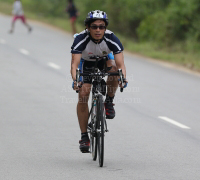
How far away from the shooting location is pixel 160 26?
27.0 m

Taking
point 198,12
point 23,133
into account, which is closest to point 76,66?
point 23,133

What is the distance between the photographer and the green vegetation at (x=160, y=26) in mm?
23436

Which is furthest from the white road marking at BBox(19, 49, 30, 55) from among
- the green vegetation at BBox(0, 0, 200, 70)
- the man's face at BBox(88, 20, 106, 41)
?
the man's face at BBox(88, 20, 106, 41)

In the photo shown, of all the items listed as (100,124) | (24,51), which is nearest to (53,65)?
(24,51)

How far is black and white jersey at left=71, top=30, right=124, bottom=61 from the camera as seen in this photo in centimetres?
737

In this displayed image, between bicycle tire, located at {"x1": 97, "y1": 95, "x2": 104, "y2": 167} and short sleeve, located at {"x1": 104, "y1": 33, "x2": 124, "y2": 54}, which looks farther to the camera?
short sleeve, located at {"x1": 104, "y1": 33, "x2": 124, "y2": 54}

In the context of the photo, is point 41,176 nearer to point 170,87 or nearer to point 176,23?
point 170,87

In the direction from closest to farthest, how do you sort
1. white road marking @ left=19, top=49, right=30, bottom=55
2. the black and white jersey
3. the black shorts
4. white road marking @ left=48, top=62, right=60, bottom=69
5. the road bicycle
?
1. the road bicycle
2. the black and white jersey
3. the black shorts
4. white road marking @ left=48, top=62, right=60, bottom=69
5. white road marking @ left=19, top=49, right=30, bottom=55

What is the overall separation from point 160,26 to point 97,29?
2007 centimetres

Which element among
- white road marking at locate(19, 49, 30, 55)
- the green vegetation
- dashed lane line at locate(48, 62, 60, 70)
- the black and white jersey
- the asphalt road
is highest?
the green vegetation

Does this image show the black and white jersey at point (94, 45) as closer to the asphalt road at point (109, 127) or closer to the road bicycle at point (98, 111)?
the road bicycle at point (98, 111)

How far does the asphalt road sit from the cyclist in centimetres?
66

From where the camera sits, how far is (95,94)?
7512 mm

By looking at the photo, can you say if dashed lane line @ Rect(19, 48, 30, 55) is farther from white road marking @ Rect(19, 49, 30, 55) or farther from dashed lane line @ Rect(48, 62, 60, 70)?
dashed lane line @ Rect(48, 62, 60, 70)
